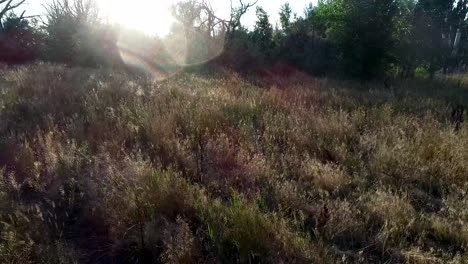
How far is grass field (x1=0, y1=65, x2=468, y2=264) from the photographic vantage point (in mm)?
2330

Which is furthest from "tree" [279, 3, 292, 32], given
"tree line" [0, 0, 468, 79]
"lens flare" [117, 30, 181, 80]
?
"lens flare" [117, 30, 181, 80]

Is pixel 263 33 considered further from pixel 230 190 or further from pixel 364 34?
pixel 230 190

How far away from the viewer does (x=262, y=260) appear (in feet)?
7.20

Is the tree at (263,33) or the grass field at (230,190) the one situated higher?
the tree at (263,33)

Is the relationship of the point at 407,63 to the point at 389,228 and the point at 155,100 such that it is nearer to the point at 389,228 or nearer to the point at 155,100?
the point at 155,100

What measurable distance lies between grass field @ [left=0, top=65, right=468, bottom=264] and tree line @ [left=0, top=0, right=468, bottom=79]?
12152 mm

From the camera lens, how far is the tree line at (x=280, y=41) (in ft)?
53.4

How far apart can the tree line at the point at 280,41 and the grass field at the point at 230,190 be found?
1215cm

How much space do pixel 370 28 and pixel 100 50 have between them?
539 inches

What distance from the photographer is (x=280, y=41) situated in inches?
888

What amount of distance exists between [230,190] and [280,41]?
2071cm

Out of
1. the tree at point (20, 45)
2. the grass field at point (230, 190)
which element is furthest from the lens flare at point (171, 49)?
the grass field at point (230, 190)

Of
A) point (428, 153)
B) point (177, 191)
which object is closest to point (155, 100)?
point (177, 191)

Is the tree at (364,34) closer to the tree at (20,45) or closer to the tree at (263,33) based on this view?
the tree at (263,33)
